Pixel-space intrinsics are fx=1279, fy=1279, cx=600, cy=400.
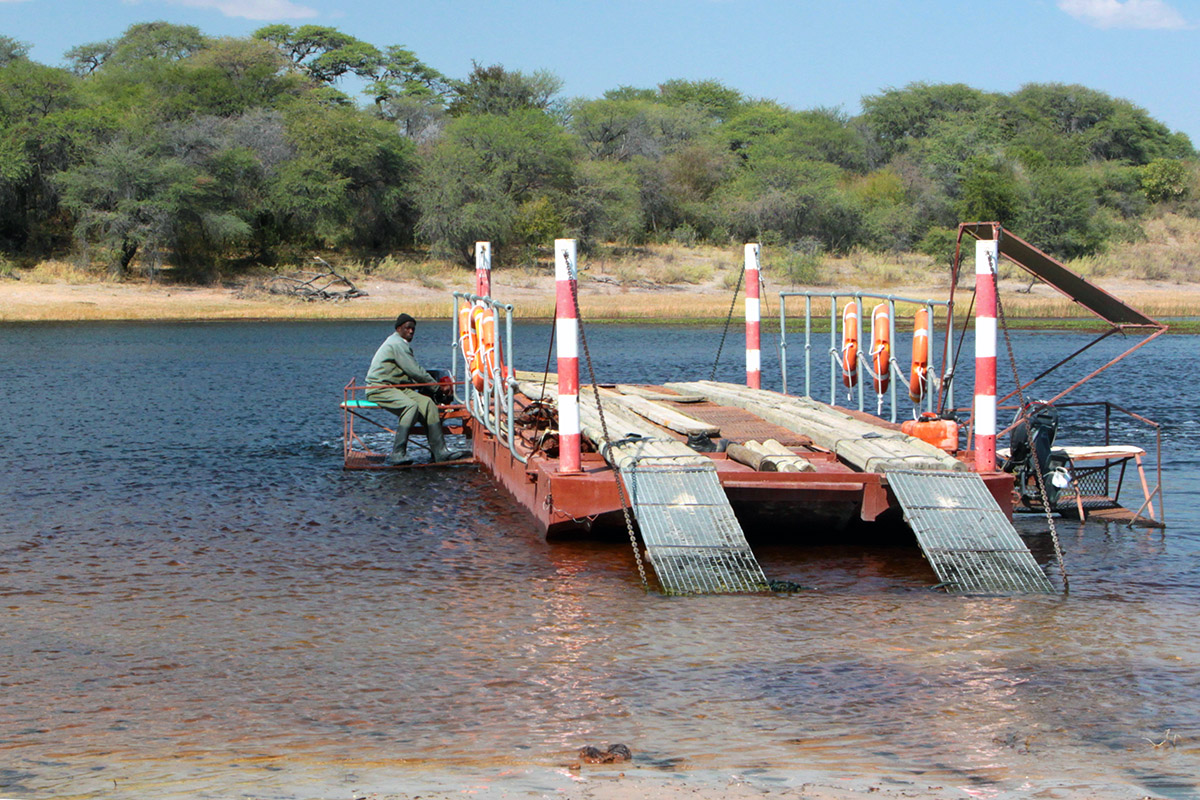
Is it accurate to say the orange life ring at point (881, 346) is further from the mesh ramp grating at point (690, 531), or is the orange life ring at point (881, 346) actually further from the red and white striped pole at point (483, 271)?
the red and white striped pole at point (483, 271)

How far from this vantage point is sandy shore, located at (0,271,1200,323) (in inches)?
1815

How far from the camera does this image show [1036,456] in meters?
10.9

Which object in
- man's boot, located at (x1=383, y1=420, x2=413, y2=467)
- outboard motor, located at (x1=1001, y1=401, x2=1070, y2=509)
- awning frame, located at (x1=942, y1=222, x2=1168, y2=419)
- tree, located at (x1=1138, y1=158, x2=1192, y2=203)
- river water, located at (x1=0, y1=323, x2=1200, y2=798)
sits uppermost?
tree, located at (x1=1138, y1=158, x2=1192, y2=203)

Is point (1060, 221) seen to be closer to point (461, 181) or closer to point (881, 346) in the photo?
point (461, 181)

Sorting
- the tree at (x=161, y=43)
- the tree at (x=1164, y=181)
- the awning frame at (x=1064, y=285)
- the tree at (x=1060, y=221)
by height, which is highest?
the tree at (x=161, y=43)

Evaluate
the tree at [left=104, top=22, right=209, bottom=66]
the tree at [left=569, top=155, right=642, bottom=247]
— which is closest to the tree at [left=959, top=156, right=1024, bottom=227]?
the tree at [left=569, top=155, right=642, bottom=247]

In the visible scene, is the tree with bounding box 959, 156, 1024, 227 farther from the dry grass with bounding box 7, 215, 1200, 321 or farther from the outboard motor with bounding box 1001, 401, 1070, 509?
the outboard motor with bounding box 1001, 401, 1070, 509

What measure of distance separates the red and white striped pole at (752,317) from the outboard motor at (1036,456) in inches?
151

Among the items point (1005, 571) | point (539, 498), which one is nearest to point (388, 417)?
point (539, 498)

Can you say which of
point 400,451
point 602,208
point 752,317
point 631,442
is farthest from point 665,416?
point 602,208

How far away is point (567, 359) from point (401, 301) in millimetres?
40679

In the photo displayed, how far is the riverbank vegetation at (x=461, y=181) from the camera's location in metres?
52.7

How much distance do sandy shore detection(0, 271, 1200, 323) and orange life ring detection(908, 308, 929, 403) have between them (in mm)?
32498

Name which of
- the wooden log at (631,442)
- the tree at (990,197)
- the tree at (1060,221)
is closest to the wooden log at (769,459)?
the wooden log at (631,442)
